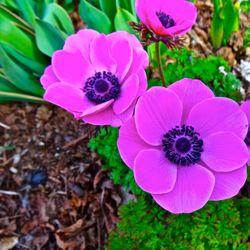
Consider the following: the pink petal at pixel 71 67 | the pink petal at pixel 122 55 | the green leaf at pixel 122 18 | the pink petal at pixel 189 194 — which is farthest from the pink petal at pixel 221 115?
the green leaf at pixel 122 18

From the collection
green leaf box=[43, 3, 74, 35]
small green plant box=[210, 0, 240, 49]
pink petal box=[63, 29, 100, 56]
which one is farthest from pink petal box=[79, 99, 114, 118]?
small green plant box=[210, 0, 240, 49]

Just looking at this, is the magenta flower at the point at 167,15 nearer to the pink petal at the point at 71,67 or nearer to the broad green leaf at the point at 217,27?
the pink petal at the point at 71,67

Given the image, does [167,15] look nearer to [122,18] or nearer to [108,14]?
[122,18]

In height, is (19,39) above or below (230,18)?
above

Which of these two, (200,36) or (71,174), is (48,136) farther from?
(200,36)

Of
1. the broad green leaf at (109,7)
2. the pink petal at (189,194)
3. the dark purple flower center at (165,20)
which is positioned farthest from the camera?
the broad green leaf at (109,7)

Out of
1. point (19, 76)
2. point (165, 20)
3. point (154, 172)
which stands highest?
point (165, 20)

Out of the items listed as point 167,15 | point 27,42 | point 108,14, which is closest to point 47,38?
point 27,42
